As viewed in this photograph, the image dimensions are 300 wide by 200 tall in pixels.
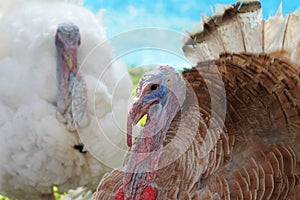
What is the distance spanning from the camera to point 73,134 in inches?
118

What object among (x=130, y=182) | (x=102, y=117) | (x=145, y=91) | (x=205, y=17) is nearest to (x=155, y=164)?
(x=130, y=182)

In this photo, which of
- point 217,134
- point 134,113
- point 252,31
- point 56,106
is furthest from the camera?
point 56,106

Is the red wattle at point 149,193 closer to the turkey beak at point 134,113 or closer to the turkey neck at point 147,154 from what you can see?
the turkey neck at point 147,154

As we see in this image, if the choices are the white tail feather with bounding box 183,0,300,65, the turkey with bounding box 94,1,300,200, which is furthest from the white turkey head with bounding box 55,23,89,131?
the turkey with bounding box 94,1,300,200

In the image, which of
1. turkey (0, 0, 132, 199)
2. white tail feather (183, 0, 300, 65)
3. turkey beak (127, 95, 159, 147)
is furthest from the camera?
turkey (0, 0, 132, 199)

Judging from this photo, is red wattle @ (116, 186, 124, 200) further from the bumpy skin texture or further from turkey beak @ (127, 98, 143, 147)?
turkey beak @ (127, 98, 143, 147)

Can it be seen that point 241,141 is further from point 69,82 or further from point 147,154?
point 69,82

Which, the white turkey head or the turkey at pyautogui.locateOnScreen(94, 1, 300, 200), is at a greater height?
the white turkey head

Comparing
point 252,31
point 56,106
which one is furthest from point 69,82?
point 252,31

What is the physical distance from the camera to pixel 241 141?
2.04 m

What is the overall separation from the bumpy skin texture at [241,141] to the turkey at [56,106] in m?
0.89

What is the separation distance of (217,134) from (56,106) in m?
1.25

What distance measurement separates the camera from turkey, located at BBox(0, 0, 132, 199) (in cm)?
294

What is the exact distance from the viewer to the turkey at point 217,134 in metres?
1.93
